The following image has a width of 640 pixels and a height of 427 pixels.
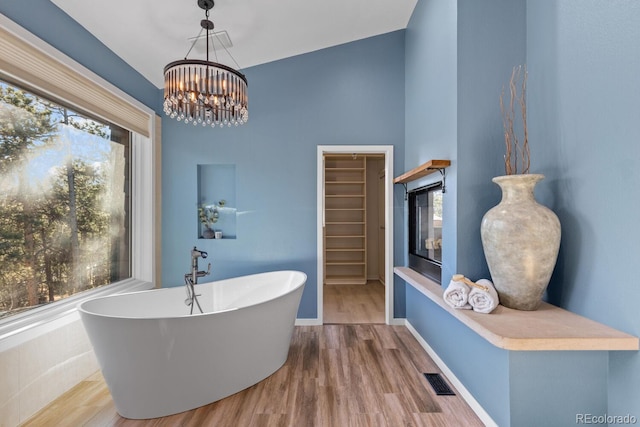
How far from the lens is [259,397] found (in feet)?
6.80

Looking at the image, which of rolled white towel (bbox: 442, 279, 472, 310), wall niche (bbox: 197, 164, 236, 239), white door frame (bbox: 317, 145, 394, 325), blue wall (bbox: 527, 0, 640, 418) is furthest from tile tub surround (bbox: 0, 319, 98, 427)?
blue wall (bbox: 527, 0, 640, 418)

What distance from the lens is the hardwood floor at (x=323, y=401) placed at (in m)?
1.83

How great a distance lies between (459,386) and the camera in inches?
83.0

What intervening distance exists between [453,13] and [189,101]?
6.26ft

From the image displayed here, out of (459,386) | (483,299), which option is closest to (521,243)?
(483,299)

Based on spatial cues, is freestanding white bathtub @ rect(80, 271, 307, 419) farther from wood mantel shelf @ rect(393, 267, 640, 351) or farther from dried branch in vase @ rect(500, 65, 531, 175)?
dried branch in vase @ rect(500, 65, 531, 175)

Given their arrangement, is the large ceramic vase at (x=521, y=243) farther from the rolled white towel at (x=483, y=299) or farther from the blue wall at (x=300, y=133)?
the blue wall at (x=300, y=133)

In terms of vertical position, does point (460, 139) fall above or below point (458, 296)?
above

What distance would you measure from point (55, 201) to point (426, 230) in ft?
9.72

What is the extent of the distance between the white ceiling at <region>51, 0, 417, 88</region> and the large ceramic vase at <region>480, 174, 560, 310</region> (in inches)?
83.8

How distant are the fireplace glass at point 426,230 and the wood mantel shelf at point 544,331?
0.77 m

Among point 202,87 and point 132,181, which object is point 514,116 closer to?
point 202,87

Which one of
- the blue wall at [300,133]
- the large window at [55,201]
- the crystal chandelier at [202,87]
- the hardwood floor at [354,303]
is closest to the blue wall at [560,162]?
the blue wall at [300,133]

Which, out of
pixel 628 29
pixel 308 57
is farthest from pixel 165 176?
pixel 628 29
